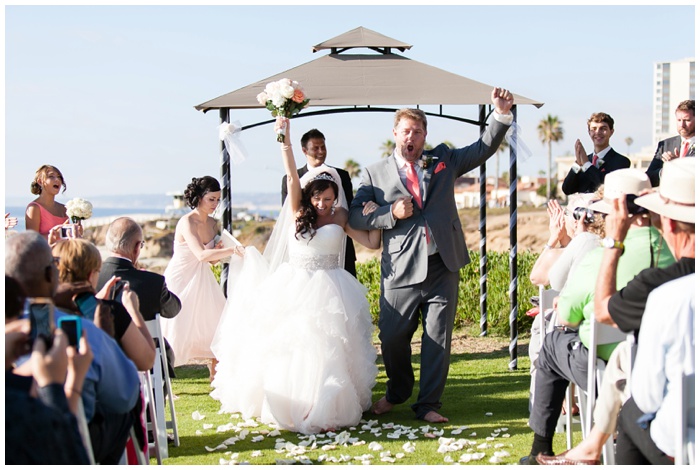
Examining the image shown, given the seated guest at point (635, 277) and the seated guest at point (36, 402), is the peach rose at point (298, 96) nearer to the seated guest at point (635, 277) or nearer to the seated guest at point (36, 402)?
the seated guest at point (635, 277)

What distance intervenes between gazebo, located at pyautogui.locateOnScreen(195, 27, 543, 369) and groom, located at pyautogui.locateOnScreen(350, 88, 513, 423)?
967mm

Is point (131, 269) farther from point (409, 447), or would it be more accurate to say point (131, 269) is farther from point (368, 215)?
point (409, 447)

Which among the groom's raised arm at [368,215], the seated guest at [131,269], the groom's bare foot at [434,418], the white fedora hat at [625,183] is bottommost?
the groom's bare foot at [434,418]

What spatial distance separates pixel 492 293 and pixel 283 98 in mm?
5126

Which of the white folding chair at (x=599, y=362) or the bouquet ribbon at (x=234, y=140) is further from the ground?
the bouquet ribbon at (x=234, y=140)

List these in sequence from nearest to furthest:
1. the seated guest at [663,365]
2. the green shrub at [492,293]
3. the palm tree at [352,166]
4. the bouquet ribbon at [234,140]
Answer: the seated guest at [663,365]
the bouquet ribbon at [234,140]
the green shrub at [492,293]
the palm tree at [352,166]

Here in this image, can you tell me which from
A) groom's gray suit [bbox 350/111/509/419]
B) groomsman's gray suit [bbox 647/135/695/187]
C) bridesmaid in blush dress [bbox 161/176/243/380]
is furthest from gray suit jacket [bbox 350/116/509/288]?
groomsman's gray suit [bbox 647/135/695/187]

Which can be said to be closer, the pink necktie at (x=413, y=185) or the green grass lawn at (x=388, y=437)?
the green grass lawn at (x=388, y=437)

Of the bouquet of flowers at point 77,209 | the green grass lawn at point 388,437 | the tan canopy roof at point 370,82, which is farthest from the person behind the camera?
the tan canopy roof at point 370,82

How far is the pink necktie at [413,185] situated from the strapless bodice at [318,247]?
61 centimetres

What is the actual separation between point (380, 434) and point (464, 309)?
16.8 ft

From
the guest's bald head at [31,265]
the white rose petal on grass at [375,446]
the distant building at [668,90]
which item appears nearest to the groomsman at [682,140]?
the white rose petal on grass at [375,446]

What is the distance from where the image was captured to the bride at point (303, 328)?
6176 mm

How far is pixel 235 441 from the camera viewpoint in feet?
19.6
